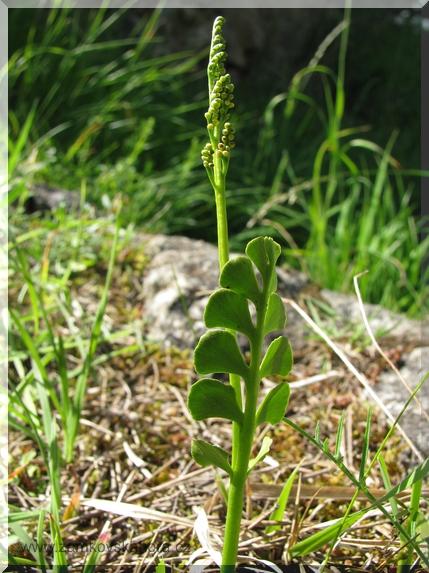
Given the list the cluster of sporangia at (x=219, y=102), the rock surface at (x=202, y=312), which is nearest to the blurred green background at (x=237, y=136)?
the rock surface at (x=202, y=312)

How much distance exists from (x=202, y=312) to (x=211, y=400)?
93 centimetres

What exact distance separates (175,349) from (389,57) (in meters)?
5.86

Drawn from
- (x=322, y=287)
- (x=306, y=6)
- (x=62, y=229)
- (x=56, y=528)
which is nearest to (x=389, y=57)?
(x=306, y=6)

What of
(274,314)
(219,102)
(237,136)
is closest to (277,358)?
(274,314)

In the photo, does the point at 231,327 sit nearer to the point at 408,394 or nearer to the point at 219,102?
the point at 219,102

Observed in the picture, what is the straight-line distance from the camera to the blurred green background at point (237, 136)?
2258 mm

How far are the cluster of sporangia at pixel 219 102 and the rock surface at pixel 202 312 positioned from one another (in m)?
0.76

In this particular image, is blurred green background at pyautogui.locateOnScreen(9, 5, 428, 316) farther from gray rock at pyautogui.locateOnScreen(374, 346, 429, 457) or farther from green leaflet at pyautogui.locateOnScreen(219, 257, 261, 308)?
green leaflet at pyautogui.locateOnScreen(219, 257, 261, 308)

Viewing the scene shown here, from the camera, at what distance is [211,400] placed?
0.72 metres

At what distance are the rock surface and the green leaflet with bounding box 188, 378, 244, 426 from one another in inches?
27.4

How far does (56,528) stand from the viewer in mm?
828

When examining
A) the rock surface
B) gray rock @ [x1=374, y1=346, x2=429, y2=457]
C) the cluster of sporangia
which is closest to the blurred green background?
the rock surface

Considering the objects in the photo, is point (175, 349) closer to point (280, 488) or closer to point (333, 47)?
point (280, 488)

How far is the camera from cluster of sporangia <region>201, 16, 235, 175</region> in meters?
0.66
